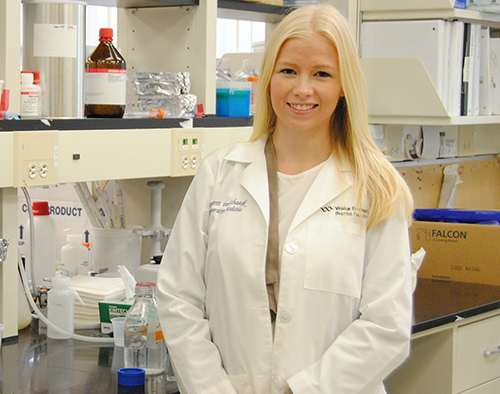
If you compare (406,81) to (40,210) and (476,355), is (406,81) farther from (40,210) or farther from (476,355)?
(40,210)

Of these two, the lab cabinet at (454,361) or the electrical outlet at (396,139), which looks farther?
the electrical outlet at (396,139)

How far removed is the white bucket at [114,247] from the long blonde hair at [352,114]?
3.49 feet

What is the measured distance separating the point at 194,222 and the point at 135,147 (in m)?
Result: 0.64

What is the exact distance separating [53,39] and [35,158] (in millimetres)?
330

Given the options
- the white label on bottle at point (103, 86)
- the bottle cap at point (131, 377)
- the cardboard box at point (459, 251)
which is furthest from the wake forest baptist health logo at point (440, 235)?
the bottle cap at point (131, 377)

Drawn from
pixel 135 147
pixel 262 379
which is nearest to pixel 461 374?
pixel 262 379

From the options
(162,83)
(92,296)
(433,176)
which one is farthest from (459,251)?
(92,296)

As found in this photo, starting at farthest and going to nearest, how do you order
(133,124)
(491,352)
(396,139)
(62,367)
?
(396,139) < (491,352) < (133,124) < (62,367)

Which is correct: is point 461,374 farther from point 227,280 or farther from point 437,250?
point 227,280

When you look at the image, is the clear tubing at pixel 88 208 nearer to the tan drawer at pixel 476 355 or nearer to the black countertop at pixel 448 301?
the black countertop at pixel 448 301

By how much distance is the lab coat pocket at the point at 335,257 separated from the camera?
1.33m

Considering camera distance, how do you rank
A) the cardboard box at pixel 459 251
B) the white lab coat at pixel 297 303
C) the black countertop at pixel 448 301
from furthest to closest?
the cardboard box at pixel 459 251
the black countertop at pixel 448 301
the white lab coat at pixel 297 303

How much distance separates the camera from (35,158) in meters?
1.72

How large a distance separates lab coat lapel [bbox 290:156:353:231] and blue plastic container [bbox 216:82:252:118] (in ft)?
3.14
